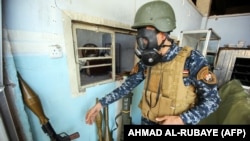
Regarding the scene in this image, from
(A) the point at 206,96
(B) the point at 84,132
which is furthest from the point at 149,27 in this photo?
(B) the point at 84,132

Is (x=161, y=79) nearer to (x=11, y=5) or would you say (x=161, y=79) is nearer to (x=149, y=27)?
(x=149, y=27)

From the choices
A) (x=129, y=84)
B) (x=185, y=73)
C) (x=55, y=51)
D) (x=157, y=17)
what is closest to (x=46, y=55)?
(x=55, y=51)

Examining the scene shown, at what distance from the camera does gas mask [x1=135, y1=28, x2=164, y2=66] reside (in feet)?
2.84

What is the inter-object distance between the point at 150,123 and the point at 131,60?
1.35 m

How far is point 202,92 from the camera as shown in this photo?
2.62 ft

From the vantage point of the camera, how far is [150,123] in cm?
112

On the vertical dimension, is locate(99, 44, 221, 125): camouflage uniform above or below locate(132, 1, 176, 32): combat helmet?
below

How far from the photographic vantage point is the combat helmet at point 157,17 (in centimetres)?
86

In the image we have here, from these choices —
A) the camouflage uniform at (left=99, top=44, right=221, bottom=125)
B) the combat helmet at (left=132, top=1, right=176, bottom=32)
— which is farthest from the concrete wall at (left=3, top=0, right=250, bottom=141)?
the camouflage uniform at (left=99, top=44, right=221, bottom=125)

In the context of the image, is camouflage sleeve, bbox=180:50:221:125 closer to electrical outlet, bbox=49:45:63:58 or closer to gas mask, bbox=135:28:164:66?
gas mask, bbox=135:28:164:66

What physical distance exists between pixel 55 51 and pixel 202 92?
995mm

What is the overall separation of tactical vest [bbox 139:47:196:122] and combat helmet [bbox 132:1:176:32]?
209 millimetres

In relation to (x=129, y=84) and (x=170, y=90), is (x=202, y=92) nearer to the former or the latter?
(x=170, y=90)

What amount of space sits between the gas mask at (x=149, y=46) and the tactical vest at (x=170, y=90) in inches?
4.3
